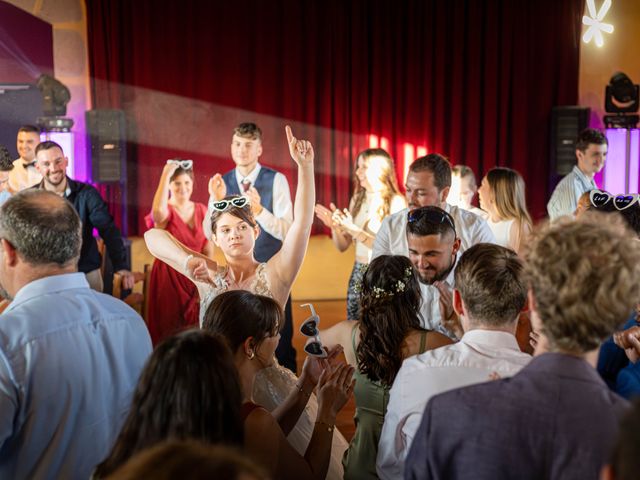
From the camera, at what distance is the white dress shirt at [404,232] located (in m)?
3.48

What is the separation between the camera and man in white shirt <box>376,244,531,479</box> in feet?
5.18

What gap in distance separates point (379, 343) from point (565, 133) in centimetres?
598

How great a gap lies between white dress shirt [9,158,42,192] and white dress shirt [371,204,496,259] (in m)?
2.94

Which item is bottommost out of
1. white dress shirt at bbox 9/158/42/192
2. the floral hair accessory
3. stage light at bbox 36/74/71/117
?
the floral hair accessory

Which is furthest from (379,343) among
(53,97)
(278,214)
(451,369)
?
(53,97)

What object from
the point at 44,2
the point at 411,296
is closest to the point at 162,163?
the point at 44,2

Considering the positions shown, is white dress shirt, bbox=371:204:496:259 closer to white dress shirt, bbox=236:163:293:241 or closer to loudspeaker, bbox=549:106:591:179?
white dress shirt, bbox=236:163:293:241

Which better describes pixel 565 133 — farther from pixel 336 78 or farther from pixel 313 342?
pixel 313 342

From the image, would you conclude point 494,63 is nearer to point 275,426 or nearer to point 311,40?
point 311,40

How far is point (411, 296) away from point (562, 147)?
579cm

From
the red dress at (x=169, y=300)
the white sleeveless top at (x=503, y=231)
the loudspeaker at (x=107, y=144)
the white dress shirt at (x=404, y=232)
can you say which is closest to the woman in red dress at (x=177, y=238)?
the red dress at (x=169, y=300)

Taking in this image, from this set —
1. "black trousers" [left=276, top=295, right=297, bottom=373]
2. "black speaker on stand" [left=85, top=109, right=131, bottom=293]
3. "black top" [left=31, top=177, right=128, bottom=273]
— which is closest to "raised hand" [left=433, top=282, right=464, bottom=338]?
"black trousers" [left=276, top=295, right=297, bottom=373]

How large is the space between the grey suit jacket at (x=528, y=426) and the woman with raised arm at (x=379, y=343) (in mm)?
812

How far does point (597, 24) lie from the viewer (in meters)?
7.35
